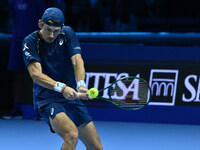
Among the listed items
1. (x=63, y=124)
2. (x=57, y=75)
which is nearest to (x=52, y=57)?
(x=57, y=75)

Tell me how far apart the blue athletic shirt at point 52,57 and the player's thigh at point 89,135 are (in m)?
0.33

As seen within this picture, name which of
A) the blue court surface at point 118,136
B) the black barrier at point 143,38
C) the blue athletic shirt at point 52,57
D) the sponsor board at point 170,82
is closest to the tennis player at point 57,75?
the blue athletic shirt at point 52,57

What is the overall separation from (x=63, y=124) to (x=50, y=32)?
81cm

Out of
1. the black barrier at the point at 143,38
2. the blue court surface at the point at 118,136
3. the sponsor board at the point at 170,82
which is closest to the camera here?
the blue court surface at the point at 118,136

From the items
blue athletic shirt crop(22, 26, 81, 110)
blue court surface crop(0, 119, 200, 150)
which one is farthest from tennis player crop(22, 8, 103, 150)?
blue court surface crop(0, 119, 200, 150)

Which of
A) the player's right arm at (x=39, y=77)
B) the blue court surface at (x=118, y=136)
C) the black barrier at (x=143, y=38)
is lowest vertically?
the blue court surface at (x=118, y=136)

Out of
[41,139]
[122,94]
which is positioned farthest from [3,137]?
[122,94]

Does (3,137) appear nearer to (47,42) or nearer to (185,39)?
(47,42)

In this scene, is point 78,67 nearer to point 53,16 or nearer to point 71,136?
point 53,16

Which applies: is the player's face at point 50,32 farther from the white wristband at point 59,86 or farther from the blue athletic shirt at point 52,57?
the white wristband at point 59,86

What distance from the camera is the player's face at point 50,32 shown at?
424 cm

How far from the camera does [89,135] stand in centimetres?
444

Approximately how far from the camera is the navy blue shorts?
4391mm

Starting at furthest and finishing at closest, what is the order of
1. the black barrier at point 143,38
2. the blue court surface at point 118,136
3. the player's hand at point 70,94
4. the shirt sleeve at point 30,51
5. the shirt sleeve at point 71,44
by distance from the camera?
the black barrier at point 143,38, the blue court surface at point 118,136, the shirt sleeve at point 71,44, the shirt sleeve at point 30,51, the player's hand at point 70,94
